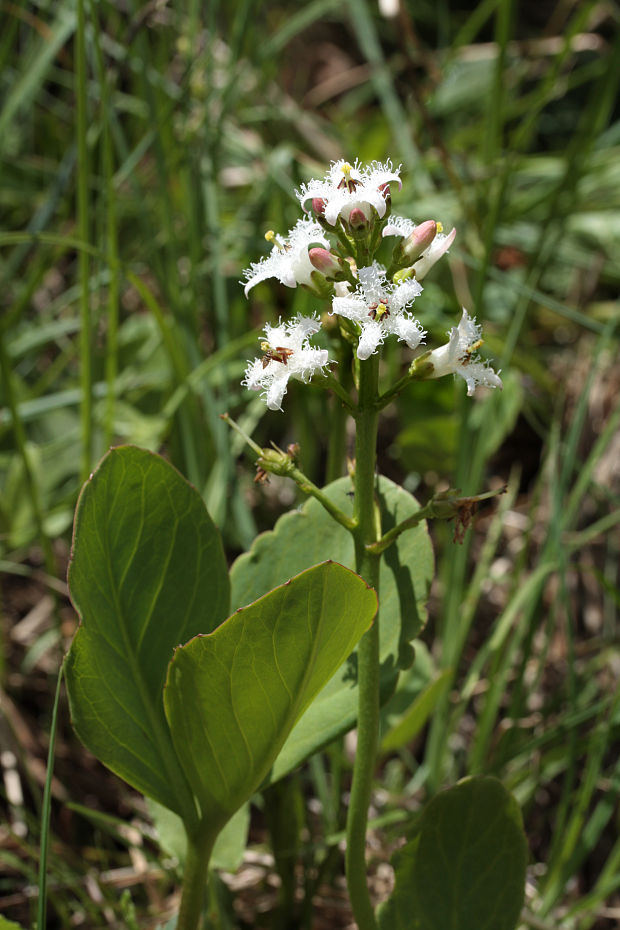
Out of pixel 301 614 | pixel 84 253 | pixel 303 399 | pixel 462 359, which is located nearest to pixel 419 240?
pixel 462 359

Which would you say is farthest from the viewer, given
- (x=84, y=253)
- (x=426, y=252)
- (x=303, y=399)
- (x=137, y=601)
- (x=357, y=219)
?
(x=303, y=399)

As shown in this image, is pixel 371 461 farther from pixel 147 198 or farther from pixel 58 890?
pixel 147 198

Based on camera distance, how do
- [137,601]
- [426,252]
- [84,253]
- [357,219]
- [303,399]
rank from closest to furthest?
[357,219] → [426,252] → [137,601] → [84,253] → [303,399]

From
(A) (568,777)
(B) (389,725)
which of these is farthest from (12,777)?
(A) (568,777)

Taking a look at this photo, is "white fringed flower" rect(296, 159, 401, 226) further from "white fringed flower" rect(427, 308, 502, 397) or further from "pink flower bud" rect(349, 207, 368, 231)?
"white fringed flower" rect(427, 308, 502, 397)

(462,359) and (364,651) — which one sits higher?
(462,359)

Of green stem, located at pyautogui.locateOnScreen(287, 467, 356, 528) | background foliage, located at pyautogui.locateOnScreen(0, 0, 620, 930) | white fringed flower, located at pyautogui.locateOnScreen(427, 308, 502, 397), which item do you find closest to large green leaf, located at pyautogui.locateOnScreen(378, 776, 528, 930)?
background foliage, located at pyautogui.locateOnScreen(0, 0, 620, 930)

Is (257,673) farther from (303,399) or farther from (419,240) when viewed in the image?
(303,399)
